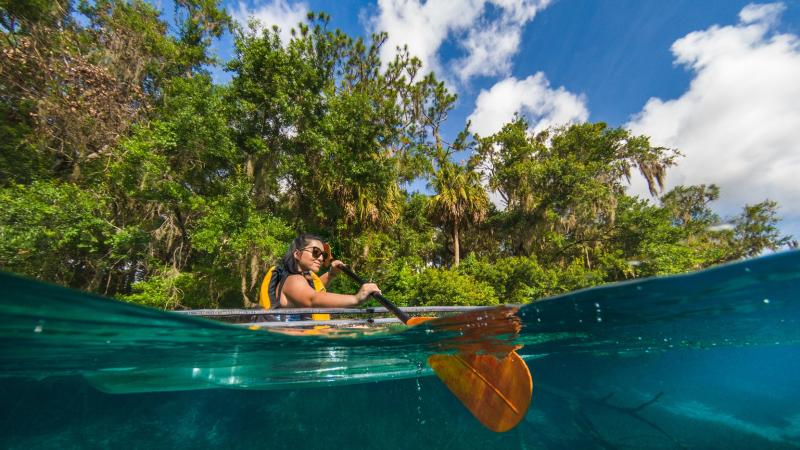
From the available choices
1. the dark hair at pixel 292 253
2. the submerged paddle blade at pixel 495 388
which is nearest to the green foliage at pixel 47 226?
the dark hair at pixel 292 253

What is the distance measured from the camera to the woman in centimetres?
342

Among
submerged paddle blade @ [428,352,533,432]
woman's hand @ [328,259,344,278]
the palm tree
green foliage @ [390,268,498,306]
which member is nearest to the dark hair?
woman's hand @ [328,259,344,278]

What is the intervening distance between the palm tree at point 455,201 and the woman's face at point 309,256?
13144mm

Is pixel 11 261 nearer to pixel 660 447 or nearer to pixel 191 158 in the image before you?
pixel 191 158

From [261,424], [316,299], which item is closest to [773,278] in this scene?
[316,299]

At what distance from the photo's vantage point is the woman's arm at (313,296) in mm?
3385

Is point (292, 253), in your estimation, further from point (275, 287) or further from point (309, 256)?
point (275, 287)

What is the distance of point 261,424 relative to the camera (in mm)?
9062

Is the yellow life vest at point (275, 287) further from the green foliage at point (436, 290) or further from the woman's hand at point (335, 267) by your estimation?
the green foliage at point (436, 290)

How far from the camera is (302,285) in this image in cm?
361

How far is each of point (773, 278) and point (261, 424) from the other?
11.3 m

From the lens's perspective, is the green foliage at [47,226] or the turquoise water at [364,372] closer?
the turquoise water at [364,372]

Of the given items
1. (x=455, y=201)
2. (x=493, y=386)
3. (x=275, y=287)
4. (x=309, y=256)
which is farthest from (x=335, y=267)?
(x=455, y=201)

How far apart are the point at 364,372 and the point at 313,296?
467cm
